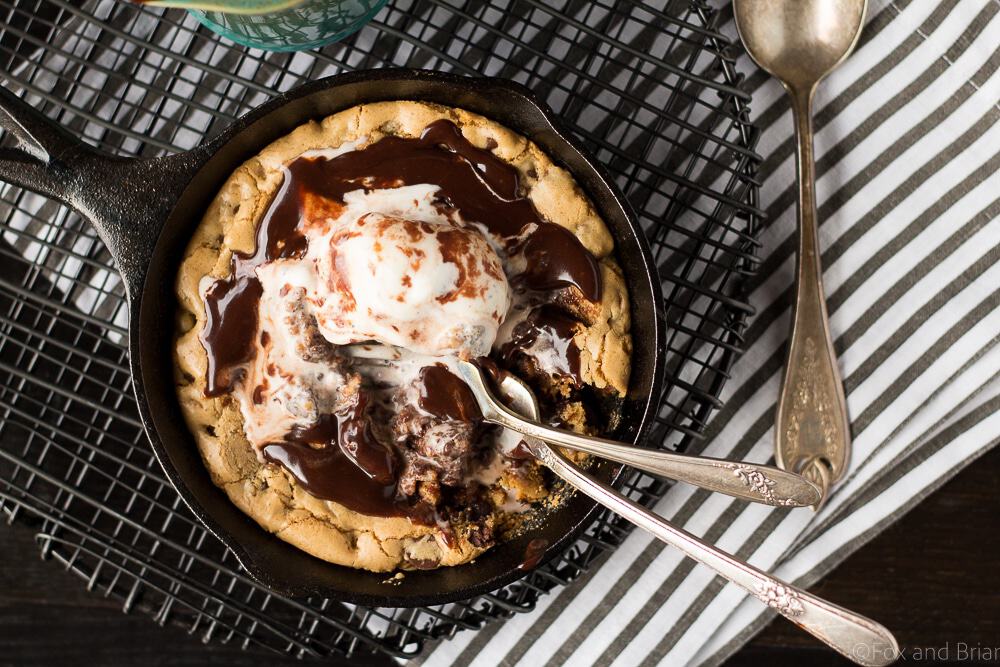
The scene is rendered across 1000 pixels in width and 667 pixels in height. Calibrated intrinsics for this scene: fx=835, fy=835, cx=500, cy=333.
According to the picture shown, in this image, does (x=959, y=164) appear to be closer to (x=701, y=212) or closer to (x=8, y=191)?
(x=701, y=212)

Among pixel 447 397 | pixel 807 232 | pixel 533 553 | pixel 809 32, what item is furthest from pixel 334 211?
pixel 809 32

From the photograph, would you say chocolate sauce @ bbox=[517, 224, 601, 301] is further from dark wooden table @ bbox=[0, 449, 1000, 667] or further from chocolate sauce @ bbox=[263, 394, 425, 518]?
dark wooden table @ bbox=[0, 449, 1000, 667]

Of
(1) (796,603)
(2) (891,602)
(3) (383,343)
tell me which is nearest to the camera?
(1) (796,603)

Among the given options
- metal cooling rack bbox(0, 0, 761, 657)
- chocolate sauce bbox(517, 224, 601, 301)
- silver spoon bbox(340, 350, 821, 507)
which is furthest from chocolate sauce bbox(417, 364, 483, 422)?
metal cooling rack bbox(0, 0, 761, 657)

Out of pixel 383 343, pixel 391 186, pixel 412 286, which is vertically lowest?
pixel 383 343

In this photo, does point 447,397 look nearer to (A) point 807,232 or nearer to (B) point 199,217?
(B) point 199,217

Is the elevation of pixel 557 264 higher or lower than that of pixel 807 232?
lower
